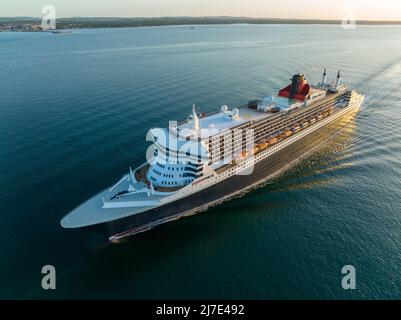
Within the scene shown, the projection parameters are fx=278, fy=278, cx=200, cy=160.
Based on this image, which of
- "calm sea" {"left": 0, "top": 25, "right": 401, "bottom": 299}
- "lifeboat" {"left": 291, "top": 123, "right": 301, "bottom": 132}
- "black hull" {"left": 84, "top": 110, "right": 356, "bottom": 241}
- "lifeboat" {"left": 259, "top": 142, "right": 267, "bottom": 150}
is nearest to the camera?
"calm sea" {"left": 0, "top": 25, "right": 401, "bottom": 299}

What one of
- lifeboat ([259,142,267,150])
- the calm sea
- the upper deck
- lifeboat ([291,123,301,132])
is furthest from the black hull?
the upper deck

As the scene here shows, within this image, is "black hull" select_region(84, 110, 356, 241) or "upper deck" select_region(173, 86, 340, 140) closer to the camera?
"black hull" select_region(84, 110, 356, 241)

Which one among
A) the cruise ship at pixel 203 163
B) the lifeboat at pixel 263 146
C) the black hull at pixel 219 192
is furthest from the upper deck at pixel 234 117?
the black hull at pixel 219 192

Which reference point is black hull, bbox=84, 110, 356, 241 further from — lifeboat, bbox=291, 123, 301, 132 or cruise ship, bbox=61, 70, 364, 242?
lifeboat, bbox=291, 123, 301, 132

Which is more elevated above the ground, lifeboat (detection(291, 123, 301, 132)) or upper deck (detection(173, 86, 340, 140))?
upper deck (detection(173, 86, 340, 140))

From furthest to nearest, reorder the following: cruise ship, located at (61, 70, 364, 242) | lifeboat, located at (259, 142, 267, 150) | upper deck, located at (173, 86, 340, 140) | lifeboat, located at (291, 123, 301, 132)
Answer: lifeboat, located at (291, 123, 301, 132) → lifeboat, located at (259, 142, 267, 150) → upper deck, located at (173, 86, 340, 140) → cruise ship, located at (61, 70, 364, 242)

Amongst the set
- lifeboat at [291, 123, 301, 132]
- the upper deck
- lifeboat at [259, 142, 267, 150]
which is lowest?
lifeboat at [259, 142, 267, 150]
